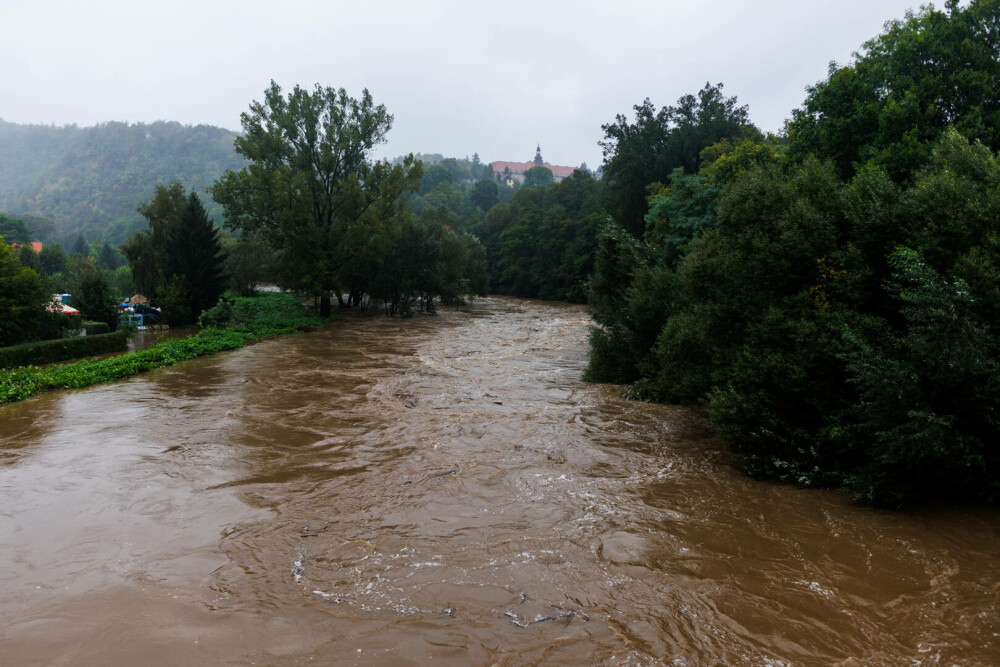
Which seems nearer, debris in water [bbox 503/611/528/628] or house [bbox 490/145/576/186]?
debris in water [bbox 503/611/528/628]

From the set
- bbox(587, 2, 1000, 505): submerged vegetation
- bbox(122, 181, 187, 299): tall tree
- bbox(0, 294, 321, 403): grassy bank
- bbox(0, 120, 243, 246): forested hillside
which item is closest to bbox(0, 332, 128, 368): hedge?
bbox(0, 294, 321, 403): grassy bank

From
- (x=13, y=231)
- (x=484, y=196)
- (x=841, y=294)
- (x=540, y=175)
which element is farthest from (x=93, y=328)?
(x=540, y=175)

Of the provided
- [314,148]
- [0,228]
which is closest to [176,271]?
[314,148]

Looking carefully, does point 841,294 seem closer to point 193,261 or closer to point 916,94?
point 916,94

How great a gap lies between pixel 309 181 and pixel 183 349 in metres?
18.1

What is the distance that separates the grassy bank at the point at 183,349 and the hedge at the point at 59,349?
0.93 meters

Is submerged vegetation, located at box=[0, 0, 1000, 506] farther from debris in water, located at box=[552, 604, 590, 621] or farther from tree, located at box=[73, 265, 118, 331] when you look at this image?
debris in water, located at box=[552, 604, 590, 621]

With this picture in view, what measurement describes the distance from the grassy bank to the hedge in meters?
0.93

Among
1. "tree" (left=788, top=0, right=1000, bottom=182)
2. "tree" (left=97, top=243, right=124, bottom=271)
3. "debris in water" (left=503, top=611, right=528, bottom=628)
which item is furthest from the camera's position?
"tree" (left=97, top=243, right=124, bottom=271)

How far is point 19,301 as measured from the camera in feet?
67.0

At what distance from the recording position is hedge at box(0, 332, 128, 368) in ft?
60.4

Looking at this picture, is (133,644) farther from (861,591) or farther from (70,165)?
(70,165)

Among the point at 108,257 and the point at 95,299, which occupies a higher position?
the point at 108,257

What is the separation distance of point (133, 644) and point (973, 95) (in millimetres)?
19023
